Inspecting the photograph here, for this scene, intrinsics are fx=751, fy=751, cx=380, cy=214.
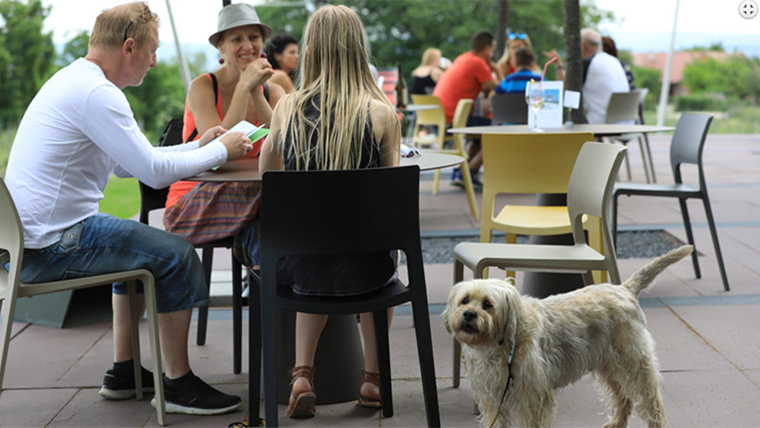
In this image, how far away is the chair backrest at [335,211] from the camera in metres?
2.14

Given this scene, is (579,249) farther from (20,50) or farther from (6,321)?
(20,50)

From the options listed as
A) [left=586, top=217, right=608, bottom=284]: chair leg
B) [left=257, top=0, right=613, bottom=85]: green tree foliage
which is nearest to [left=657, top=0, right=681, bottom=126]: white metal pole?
[left=586, top=217, right=608, bottom=284]: chair leg

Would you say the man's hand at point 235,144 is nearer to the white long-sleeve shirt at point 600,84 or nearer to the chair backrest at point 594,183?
the chair backrest at point 594,183

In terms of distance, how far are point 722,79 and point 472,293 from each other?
2332cm

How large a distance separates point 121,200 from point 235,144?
258 inches

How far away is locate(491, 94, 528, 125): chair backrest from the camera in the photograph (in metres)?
6.67

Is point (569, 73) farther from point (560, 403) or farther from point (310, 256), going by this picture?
point (310, 256)

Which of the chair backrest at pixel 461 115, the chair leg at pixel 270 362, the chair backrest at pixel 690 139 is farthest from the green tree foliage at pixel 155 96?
the chair leg at pixel 270 362

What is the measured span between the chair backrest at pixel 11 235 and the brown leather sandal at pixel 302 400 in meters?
0.98

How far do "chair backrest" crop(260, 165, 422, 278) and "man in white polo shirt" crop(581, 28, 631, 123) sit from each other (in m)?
5.47

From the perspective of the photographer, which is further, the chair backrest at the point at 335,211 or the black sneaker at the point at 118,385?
the black sneaker at the point at 118,385

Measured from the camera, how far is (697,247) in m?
5.25

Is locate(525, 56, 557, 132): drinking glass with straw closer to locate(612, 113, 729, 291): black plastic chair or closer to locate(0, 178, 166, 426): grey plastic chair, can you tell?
locate(612, 113, 729, 291): black plastic chair

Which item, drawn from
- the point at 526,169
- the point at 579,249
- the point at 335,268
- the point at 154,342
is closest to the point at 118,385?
the point at 154,342
